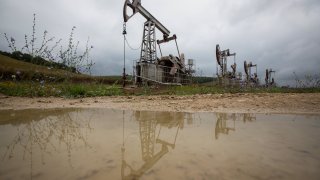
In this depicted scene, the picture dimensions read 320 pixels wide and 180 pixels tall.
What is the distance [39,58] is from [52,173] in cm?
569

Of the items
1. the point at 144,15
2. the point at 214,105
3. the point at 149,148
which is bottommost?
the point at 149,148

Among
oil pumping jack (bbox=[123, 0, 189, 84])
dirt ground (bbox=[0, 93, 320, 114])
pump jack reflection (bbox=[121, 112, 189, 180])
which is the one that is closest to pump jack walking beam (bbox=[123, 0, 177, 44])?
oil pumping jack (bbox=[123, 0, 189, 84])

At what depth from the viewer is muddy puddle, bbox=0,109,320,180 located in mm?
908

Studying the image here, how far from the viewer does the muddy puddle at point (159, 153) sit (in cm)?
91

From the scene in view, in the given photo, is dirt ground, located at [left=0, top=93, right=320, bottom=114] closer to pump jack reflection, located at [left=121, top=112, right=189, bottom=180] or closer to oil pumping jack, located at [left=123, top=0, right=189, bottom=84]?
pump jack reflection, located at [left=121, top=112, right=189, bottom=180]

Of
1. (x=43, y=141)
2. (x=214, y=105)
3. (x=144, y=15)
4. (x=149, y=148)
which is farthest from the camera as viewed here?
(x=144, y=15)

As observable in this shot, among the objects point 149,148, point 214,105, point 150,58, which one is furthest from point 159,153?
point 150,58

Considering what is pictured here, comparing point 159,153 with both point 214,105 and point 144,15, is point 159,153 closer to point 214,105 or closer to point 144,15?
point 214,105

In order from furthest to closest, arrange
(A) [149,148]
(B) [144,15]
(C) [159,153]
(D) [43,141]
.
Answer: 1. (B) [144,15]
2. (D) [43,141]
3. (A) [149,148]
4. (C) [159,153]

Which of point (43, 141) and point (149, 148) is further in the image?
point (43, 141)

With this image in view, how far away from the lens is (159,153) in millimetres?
1179

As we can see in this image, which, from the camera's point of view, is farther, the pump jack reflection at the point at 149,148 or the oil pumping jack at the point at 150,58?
the oil pumping jack at the point at 150,58

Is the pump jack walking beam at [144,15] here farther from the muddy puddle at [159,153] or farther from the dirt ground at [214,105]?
the muddy puddle at [159,153]

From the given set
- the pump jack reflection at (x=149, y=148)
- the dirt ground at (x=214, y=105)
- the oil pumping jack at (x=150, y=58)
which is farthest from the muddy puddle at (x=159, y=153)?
the oil pumping jack at (x=150, y=58)
